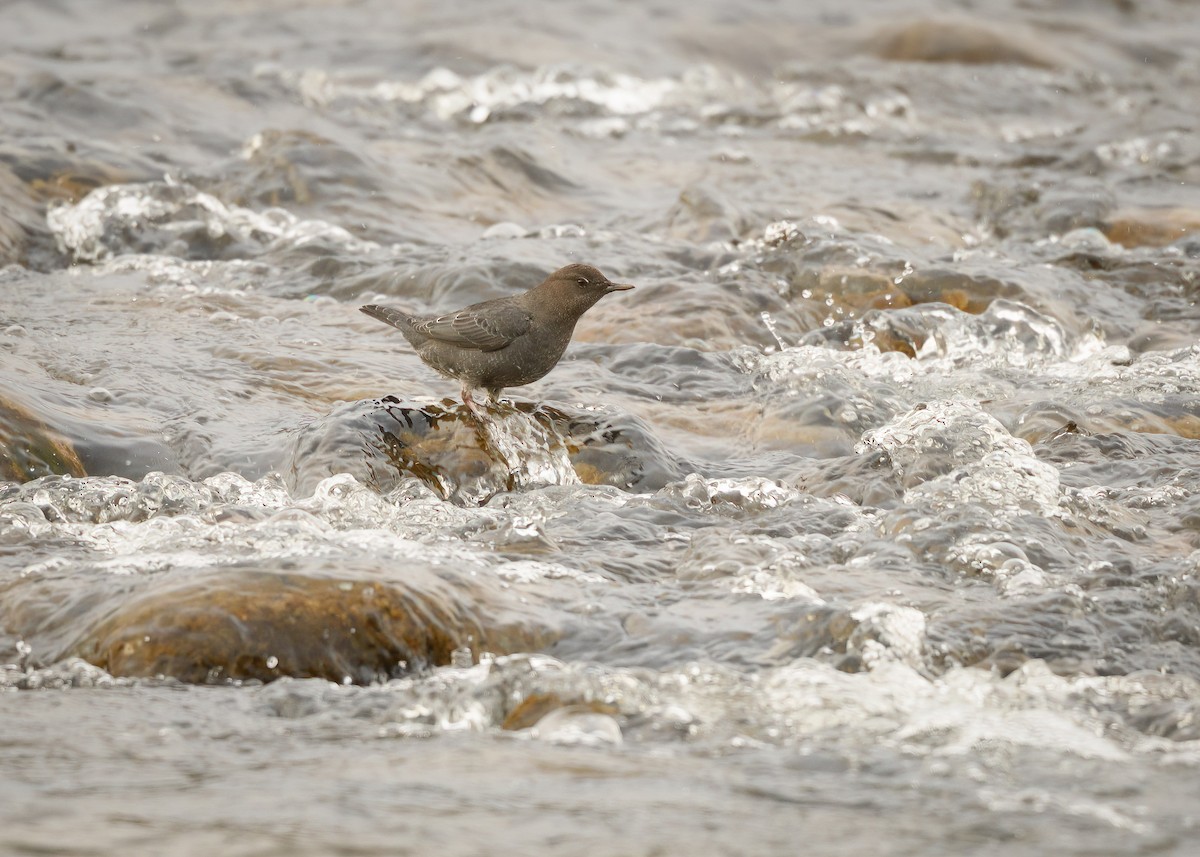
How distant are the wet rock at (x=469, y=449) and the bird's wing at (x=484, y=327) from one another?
0.28 metres

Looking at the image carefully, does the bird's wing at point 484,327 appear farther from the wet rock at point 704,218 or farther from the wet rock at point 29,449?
the wet rock at point 704,218

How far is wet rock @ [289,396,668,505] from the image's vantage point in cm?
546

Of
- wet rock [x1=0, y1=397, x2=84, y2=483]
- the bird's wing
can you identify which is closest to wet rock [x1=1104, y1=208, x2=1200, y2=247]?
the bird's wing

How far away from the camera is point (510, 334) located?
231 inches

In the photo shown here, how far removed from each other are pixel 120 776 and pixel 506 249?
5750 millimetres

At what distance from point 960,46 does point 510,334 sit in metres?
10.9

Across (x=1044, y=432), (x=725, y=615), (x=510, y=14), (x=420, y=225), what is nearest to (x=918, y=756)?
(x=725, y=615)

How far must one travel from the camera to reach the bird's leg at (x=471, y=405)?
5.84m

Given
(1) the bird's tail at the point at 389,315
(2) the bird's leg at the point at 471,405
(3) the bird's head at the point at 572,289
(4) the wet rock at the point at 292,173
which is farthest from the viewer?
(4) the wet rock at the point at 292,173

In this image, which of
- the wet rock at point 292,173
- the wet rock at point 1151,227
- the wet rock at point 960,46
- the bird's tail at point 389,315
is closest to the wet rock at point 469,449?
the bird's tail at point 389,315

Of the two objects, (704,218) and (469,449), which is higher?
(704,218)

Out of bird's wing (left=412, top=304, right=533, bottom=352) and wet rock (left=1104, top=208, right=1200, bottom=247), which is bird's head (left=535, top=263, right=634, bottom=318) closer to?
bird's wing (left=412, top=304, right=533, bottom=352)

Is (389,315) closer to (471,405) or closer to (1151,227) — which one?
(471,405)

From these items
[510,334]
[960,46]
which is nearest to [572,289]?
[510,334]
